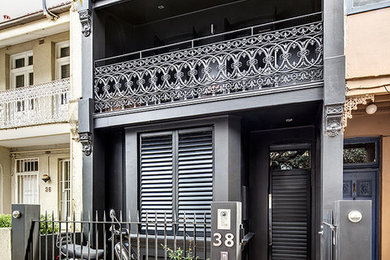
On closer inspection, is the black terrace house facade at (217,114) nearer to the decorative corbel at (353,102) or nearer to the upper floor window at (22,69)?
the decorative corbel at (353,102)

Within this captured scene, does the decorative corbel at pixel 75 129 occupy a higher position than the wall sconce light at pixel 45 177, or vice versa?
the decorative corbel at pixel 75 129

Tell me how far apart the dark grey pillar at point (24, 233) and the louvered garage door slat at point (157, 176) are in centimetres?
226

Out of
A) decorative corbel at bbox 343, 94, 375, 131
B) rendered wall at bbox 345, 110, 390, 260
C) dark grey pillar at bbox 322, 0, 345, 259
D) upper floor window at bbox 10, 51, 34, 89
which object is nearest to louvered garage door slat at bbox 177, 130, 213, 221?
dark grey pillar at bbox 322, 0, 345, 259

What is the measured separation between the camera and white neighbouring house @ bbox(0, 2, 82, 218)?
25.8 ft

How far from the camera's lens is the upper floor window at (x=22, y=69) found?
424 inches

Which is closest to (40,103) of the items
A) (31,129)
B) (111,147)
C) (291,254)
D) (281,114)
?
(31,129)

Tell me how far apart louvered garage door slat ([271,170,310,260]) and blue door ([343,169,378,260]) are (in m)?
0.97

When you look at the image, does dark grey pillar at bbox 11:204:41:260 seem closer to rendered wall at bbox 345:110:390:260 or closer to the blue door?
the blue door

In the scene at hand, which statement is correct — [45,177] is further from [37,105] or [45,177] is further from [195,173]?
[195,173]

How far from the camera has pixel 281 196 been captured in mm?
7398

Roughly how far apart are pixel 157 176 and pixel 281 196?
287 centimetres

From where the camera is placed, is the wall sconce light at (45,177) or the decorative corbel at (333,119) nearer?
the decorative corbel at (333,119)

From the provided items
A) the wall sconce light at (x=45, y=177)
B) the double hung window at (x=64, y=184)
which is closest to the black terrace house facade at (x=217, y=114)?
the double hung window at (x=64, y=184)

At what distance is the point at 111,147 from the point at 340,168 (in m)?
4.90
